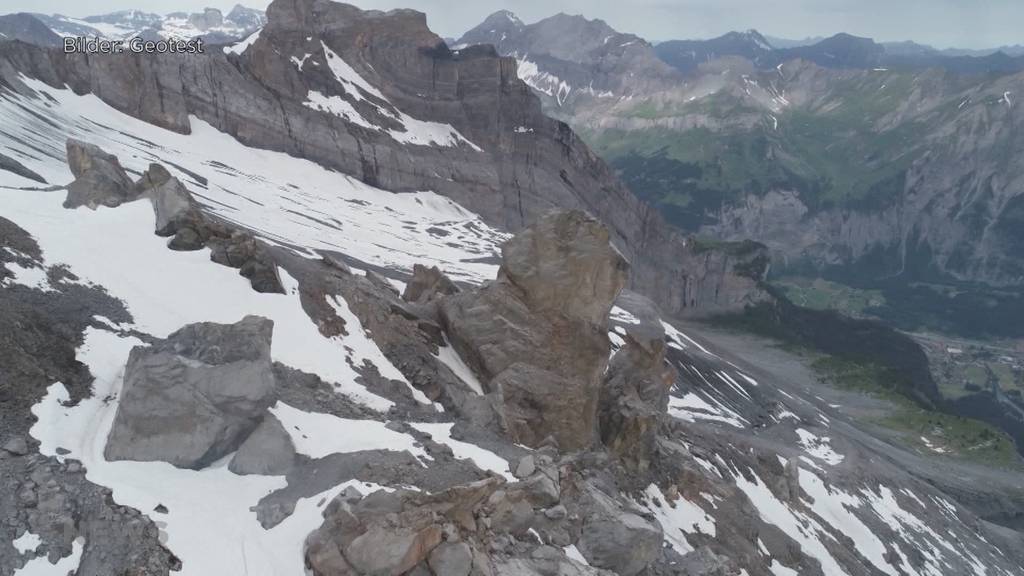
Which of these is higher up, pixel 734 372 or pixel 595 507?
pixel 595 507

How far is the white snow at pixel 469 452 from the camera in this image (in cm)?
1866

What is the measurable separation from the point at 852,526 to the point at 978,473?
60.3 metres

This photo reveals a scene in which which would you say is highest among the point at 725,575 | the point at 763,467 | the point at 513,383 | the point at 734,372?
the point at 513,383

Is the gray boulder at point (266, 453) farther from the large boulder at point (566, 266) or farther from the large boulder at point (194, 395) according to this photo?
the large boulder at point (566, 266)

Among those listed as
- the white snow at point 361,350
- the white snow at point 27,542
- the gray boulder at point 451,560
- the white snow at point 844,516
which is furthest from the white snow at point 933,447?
the white snow at point 27,542

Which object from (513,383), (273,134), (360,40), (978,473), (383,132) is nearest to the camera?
(513,383)

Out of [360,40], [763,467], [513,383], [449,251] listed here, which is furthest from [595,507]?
[360,40]

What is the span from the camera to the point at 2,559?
1171cm

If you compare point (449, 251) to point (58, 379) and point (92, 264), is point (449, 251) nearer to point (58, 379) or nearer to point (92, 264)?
point (92, 264)

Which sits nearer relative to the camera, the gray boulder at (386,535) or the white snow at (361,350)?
the gray boulder at (386,535)

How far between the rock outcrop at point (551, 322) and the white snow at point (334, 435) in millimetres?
9321

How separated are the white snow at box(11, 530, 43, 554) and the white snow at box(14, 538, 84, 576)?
0.26 m

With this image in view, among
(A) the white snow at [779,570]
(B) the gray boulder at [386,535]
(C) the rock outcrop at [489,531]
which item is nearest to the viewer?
(B) the gray boulder at [386,535]

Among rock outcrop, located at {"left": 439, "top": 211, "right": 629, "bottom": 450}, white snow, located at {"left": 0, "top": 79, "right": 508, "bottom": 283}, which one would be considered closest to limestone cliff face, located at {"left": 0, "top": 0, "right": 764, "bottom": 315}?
white snow, located at {"left": 0, "top": 79, "right": 508, "bottom": 283}
